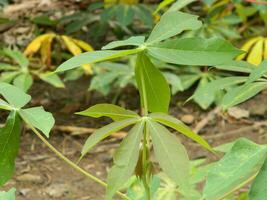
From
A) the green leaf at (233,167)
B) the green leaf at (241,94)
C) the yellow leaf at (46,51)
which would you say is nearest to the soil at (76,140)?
the yellow leaf at (46,51)

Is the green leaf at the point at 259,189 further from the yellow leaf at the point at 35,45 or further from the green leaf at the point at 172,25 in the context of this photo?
the yellow leaf at the point at 35,45

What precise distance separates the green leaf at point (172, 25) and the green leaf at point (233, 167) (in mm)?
183

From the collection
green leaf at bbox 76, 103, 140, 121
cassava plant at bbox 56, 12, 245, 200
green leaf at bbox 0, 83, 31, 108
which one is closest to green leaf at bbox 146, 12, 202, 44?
cassava plant at bbox 56, 12, 245, 200

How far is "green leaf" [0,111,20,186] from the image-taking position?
94 cm

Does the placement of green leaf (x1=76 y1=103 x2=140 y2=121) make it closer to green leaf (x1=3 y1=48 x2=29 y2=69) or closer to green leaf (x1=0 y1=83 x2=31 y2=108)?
green leaf (x1=0 y1=83 x2=31 y2=108)

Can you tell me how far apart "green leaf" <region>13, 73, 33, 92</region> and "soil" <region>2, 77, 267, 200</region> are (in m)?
0.26

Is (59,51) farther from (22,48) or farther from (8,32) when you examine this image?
(8,32)

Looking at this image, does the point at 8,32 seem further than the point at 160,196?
Yes

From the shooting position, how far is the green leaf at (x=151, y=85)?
35.8 inches

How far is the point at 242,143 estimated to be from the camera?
896 mm

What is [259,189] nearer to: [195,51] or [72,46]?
[195,51]

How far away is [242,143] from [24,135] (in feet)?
5.37

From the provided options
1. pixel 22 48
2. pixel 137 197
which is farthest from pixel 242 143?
pixel 22 48

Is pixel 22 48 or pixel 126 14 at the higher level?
pixel 126 14
